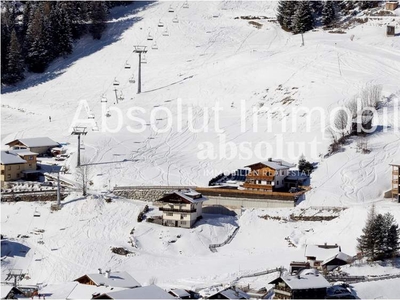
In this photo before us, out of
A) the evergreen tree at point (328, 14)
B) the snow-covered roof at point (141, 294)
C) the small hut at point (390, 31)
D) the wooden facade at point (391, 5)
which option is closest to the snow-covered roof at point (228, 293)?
the snow-covered roof at point (141, 294)

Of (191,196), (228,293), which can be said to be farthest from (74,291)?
(191,196)

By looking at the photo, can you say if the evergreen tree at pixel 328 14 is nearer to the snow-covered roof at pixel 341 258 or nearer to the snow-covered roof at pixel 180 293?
the snow-covered roof at pixel 341 258

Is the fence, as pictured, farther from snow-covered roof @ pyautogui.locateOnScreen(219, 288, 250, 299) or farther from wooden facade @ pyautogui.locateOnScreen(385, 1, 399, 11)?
wooden facade @ pyautogui.locateOnScreen(385, 1, 399, 11)

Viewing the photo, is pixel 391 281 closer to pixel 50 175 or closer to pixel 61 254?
pixel 61 254

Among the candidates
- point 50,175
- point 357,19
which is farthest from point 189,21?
point 50,175

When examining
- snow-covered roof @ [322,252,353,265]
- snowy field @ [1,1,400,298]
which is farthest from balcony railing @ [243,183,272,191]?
snow-covered roof @ [322,252,353,265]
